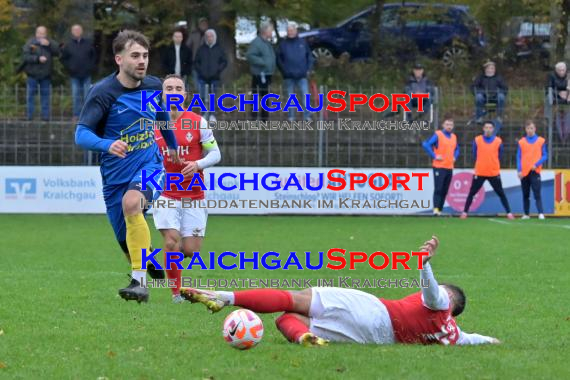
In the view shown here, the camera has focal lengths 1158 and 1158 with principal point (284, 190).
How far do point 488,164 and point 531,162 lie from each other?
2.98ft

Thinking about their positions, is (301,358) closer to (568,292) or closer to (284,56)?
(568,292)

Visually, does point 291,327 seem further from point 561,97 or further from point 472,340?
point 561,97

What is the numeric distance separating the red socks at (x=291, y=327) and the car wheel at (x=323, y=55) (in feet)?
83.3

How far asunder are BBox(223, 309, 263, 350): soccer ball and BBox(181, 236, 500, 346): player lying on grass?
0.19 m

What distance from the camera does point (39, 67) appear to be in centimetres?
2397

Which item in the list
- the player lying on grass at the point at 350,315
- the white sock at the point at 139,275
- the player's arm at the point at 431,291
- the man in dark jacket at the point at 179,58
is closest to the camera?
the player's arm at the point at 431,291

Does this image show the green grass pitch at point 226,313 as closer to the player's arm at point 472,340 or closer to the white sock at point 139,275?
the player's arm at point 472,340

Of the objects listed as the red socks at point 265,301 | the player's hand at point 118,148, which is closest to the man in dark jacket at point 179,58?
the player's hand at point 118,148

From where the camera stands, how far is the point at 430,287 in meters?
7.59

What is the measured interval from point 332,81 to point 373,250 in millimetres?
17019

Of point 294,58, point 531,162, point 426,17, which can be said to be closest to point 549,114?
point 531,162

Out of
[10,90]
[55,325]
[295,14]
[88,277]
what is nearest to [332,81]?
[295,14]

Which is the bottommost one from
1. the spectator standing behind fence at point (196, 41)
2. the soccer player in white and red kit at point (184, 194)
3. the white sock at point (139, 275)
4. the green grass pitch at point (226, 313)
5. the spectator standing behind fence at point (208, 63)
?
the green grass pitch at point (226, 313)

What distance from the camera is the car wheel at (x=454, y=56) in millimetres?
34094
